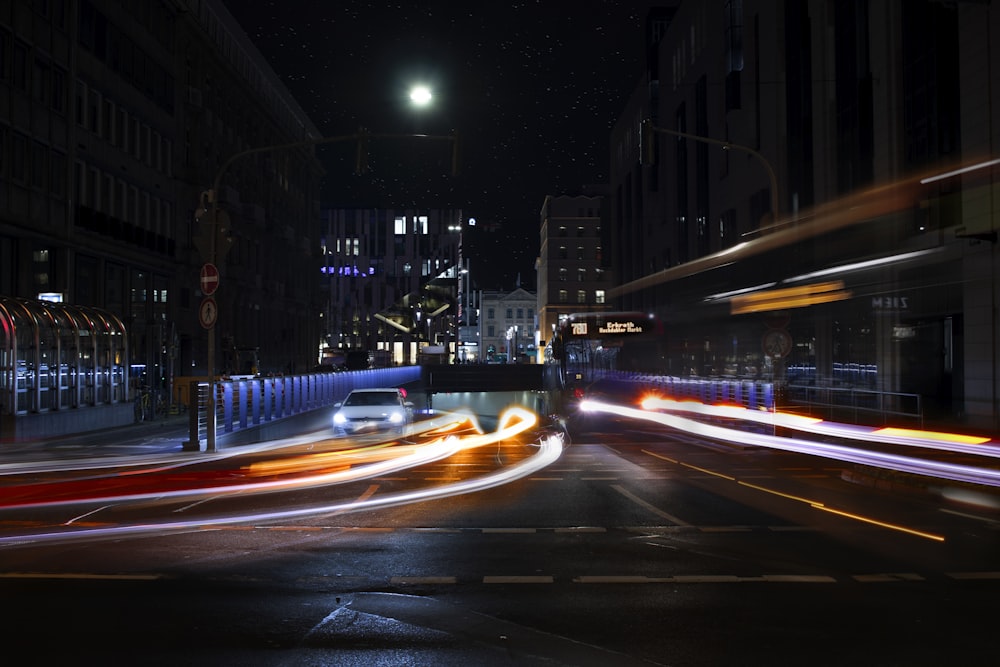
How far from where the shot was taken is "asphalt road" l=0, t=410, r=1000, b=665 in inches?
243

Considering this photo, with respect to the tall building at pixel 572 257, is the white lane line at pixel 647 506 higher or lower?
lower

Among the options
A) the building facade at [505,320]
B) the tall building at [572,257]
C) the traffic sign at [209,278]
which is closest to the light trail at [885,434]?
the traffic sign at [209,278]

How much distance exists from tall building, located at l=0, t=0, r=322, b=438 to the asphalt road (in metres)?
11.3

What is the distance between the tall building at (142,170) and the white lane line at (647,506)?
34.9 ft

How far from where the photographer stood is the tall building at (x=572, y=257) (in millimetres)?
146375

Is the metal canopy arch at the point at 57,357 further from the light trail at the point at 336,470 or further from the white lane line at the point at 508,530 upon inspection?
the white lane line at the point at 508,530

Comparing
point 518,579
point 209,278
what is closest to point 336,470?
point 209,278

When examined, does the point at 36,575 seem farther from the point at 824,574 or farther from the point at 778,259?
the point at 778,259

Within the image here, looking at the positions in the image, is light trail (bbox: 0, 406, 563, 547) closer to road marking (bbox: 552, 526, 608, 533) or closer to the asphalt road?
the asphalt road

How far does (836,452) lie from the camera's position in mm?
19750

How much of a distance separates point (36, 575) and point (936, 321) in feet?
101

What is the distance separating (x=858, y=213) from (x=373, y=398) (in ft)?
43.7

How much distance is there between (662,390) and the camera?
36750mm

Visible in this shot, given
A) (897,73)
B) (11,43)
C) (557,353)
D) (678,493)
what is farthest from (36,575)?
(897,73)
